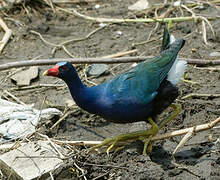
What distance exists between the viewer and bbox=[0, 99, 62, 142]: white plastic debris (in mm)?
4245

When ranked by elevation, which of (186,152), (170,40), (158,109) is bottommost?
(186,152)

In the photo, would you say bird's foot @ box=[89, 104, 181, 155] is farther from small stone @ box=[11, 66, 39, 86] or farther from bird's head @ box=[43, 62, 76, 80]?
small stone @ box=[11, 66, 39, 86]

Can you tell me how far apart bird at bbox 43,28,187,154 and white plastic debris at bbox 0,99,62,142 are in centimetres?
70

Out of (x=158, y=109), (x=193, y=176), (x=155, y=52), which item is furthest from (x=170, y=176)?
(x=155, y=52)

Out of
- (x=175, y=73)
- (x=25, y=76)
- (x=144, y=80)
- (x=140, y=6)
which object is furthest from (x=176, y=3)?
(x=144, y=80)

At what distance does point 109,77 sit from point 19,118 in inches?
47.0

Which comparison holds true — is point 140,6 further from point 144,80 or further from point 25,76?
point 144,80

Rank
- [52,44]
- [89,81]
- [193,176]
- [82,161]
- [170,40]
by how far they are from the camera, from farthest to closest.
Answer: [52,44], [89,81], [170,40], [82,161], [193,176]

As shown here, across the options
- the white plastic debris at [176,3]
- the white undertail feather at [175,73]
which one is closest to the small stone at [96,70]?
the white undertail feather at [175,73]

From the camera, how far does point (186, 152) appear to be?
12.7 feet

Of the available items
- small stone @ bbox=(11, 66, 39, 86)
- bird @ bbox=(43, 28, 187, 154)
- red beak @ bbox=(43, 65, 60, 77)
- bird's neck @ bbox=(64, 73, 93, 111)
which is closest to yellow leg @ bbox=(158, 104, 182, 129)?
bird @ bbox=(43, 28, 187, 154)

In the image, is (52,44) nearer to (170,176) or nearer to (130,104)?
(130,104)

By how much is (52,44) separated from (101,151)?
2388 millimetres

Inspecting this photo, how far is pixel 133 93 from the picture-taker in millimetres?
3812
